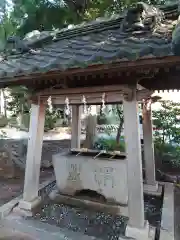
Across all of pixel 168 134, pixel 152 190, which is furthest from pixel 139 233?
pixel 168 134

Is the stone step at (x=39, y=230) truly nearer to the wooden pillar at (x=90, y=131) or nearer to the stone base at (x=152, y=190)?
the stone base at (x=152, y=190)

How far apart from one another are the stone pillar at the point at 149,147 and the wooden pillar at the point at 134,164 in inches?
63.3

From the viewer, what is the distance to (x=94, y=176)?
3625 mm

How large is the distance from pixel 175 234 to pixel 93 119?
5.23 meters

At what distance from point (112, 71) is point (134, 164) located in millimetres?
1304

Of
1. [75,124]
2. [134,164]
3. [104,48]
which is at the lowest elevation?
[134,164]

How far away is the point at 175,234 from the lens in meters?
2.90

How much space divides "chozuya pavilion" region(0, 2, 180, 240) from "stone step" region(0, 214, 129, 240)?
31cm

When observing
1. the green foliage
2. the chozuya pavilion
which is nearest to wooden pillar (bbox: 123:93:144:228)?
the chozuya pavilion

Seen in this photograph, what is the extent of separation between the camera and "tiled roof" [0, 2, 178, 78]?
1.93 metres

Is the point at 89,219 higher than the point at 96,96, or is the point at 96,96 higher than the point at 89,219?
the point at 96,96

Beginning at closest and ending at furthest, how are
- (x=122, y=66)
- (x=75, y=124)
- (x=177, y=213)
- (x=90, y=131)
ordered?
1. (x=122, y=66)
2. (x=177, y=213)
3. (x=75, y=124)
4. (x=90, y=131)

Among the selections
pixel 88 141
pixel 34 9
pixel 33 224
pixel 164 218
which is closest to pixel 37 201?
pixel 33 224

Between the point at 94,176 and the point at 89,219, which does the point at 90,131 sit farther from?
the point at 89,219
